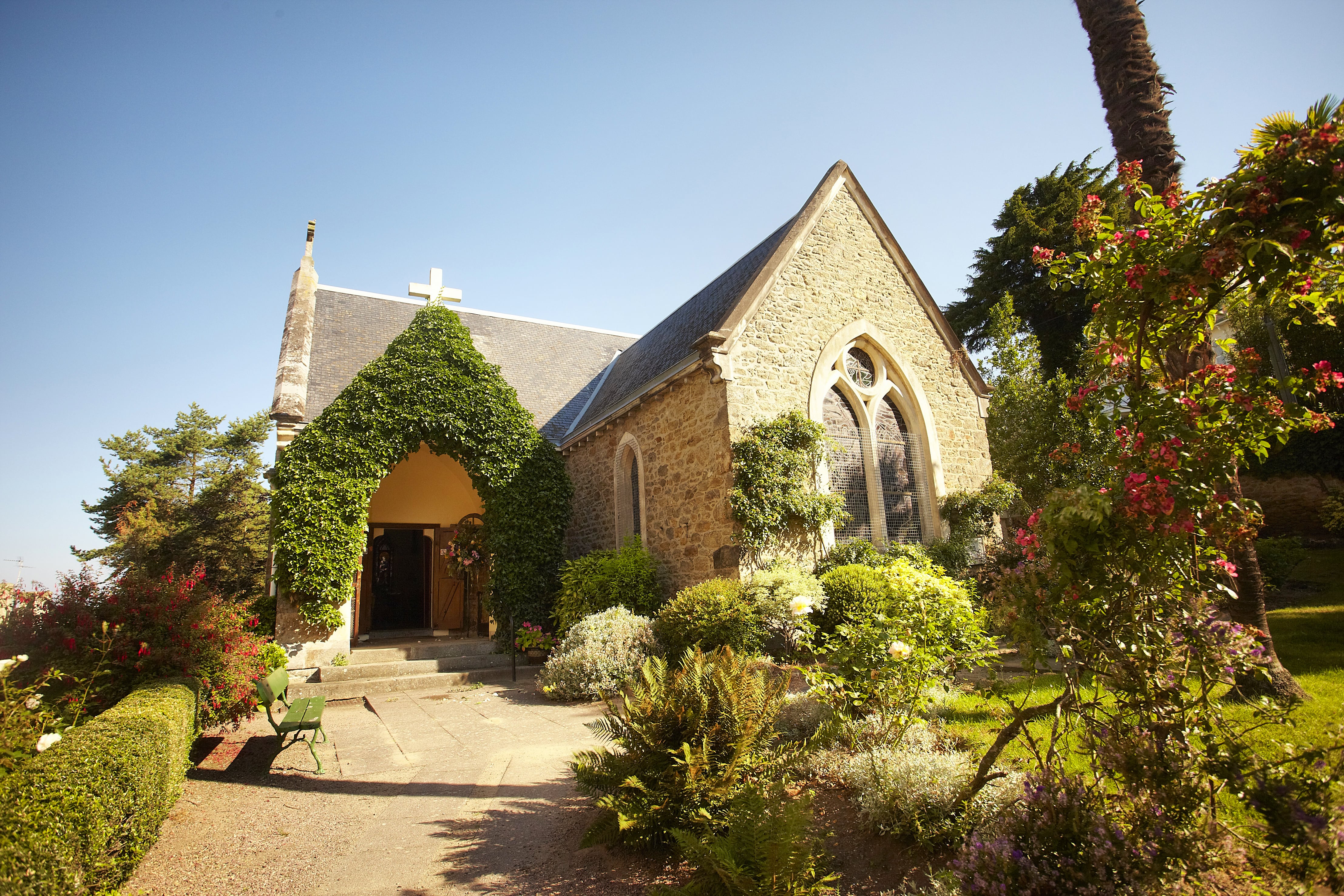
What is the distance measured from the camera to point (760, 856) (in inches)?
115

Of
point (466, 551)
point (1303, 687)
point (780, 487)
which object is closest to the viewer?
point (1303, 687)

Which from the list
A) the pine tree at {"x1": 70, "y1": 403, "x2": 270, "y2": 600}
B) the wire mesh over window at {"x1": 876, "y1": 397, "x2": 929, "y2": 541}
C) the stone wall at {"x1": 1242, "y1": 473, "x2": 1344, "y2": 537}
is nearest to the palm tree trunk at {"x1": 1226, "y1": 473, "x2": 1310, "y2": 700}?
the wire mesh over window at {"x1": 876, "y1": 397, "x2": 929, "y2": 541}

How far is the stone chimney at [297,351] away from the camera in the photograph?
12.0m

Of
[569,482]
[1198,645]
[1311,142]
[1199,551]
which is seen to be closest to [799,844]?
[1198,645]

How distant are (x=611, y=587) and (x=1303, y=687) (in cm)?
844

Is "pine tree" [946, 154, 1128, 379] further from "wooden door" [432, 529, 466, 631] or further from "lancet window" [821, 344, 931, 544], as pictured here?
"wooden door" [432, 529, 466, 631]

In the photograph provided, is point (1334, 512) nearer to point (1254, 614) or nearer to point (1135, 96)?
point (1254, 614)

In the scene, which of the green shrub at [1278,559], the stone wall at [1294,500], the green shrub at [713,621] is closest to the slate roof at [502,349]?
the green shrub at [713,621]

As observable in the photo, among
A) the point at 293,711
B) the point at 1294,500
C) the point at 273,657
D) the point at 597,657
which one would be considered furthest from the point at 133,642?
the point at 1294,500

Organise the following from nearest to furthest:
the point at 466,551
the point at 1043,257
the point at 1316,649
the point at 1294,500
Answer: the point at 1043,257 → the point at 1316,649 → the point at 466,551 → the point at 1294,500

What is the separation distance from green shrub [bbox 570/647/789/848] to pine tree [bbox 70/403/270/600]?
21654 millimetres

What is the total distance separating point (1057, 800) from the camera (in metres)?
2.94

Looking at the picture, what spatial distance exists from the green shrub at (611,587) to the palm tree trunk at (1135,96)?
7.64 metres

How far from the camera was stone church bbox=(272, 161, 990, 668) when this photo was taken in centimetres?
1058
